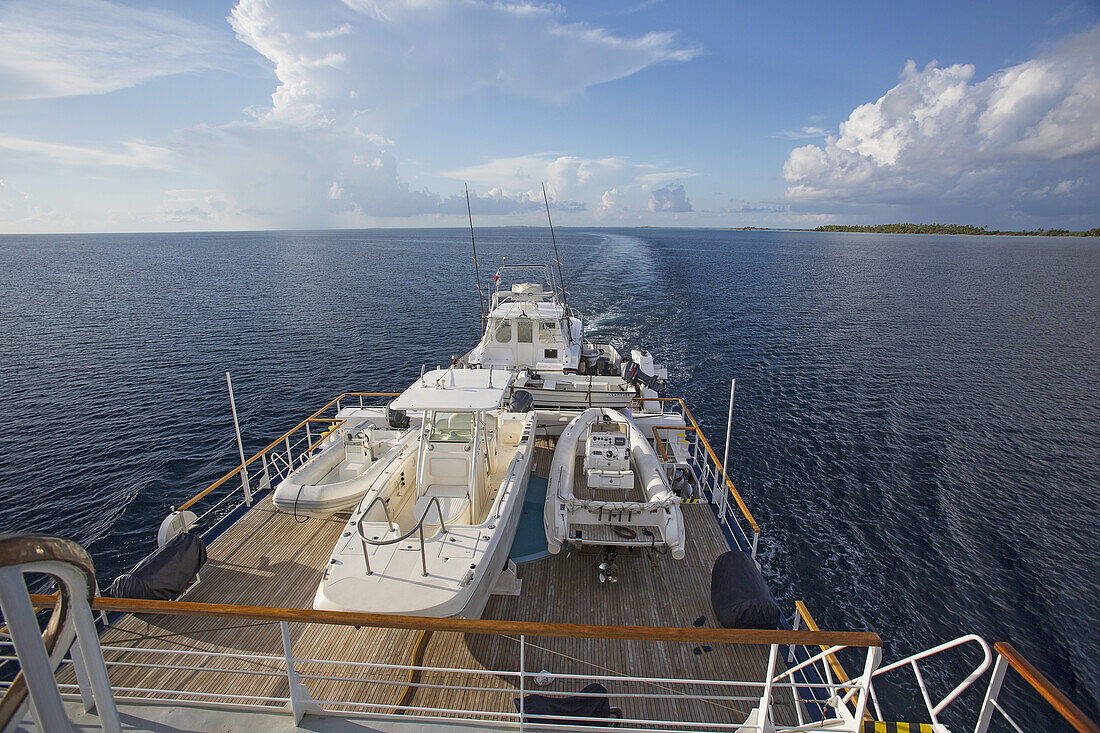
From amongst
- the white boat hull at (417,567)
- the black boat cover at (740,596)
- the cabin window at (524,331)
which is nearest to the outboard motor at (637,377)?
the cabin window at (524,331)

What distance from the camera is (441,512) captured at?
6.89 meters

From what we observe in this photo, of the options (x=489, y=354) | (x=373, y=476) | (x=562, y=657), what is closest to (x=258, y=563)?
(x=373, y=476)

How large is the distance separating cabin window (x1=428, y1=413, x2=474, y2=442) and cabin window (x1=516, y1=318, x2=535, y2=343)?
8357mm

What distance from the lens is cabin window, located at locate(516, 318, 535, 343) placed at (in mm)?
16812

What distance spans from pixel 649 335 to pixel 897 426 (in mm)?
14962

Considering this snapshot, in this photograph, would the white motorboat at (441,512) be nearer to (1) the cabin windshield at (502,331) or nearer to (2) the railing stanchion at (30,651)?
(2) the railing stanchion at (30,651)

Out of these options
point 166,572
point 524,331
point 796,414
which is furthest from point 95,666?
point 796,414

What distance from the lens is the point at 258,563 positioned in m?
8.23

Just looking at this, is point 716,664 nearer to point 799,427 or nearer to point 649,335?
point 799,427

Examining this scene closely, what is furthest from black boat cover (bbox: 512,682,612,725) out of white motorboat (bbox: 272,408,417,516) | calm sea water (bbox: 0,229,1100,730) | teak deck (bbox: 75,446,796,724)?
calm sea water (bbox: 0,229,1100,730)

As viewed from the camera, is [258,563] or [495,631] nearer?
[495,631]

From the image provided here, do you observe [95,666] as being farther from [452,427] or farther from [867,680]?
[452,427]

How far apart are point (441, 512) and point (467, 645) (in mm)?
1799

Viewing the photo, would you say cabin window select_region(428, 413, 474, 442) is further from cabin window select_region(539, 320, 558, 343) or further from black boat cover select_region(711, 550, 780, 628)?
cabin window select_region(539, 320, 558, 343)
